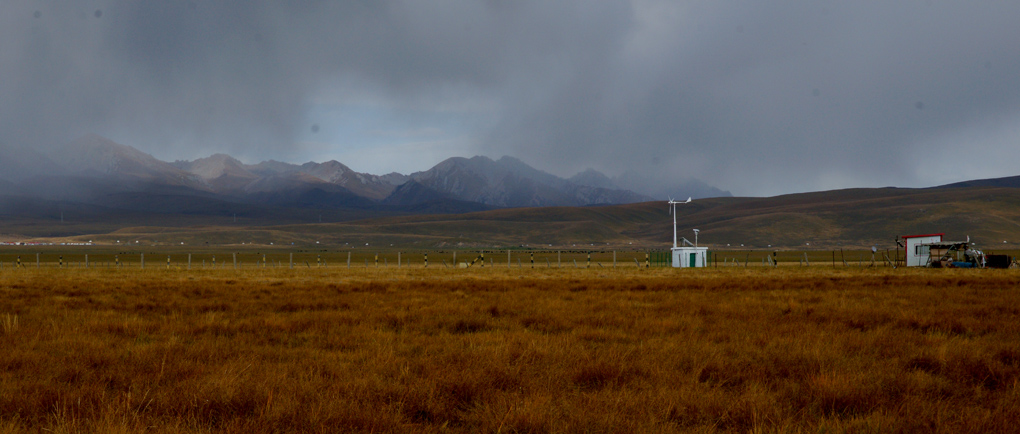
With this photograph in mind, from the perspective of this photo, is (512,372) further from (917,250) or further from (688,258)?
(917,250)

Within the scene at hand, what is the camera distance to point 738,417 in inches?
207

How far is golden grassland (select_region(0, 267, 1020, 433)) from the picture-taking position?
199 inches

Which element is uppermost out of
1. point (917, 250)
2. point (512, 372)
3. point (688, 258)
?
point (512, 372)

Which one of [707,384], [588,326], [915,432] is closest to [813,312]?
[588,326]

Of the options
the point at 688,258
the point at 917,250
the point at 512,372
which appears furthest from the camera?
the point at 688,258

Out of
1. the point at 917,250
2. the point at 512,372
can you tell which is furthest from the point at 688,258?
the point at 512,372

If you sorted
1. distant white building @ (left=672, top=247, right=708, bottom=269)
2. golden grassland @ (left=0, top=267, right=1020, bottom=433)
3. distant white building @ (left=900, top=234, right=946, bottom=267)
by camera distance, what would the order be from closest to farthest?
golden grassland @ (left=0, top=267, right=1020, bottom=433), distant white building @ (left=900, top=234, right=946, bottom=267), distant white building @ (left=672, top=247, right=708, bottom=269)

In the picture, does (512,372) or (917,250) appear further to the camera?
(917,250)

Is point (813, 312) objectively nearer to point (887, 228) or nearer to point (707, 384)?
point (707, 384)

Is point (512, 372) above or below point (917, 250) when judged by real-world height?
above

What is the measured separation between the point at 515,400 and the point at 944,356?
17.4ft

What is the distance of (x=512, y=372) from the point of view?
6648mm

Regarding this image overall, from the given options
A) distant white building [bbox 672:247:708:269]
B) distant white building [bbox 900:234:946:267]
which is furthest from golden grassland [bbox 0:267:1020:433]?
distant white building [bbox 900:234:946:267]

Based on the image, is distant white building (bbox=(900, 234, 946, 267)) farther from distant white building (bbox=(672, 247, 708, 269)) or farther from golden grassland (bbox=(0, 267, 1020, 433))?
golden grassland (bbox=(0, 267, 1020, 433))
